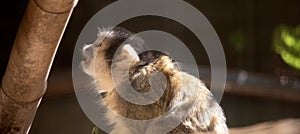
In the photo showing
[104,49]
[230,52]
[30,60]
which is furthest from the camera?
[230,52]

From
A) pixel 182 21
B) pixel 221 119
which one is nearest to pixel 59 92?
pixel 182 21

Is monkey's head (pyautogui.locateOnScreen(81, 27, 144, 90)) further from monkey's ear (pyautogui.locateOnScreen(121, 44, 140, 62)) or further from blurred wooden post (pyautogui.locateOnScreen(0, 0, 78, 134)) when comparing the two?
blurred wooden post (pyautogui.locateOnScreen(0, 0, 78, 134))

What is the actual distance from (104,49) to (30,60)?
31cm

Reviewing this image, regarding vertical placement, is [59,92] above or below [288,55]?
below

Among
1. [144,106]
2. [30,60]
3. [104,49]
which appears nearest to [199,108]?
[144,106]

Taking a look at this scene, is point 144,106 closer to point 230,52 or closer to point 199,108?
point 199,108

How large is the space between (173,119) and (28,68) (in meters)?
0.40

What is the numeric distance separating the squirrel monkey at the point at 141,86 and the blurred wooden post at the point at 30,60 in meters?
0.23

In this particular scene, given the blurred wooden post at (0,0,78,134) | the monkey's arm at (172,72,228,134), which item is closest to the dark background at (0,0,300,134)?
the monkey's arm at (172,72,228,134)

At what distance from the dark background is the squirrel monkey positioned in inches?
66.8

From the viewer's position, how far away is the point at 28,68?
1.13 metres

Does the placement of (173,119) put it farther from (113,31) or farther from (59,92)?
(59,92)

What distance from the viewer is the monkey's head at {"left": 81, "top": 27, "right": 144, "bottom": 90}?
1.40 meters

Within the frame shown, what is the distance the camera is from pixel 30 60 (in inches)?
43.8
